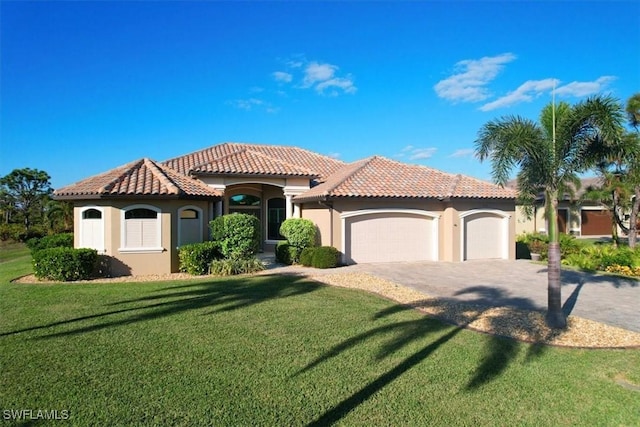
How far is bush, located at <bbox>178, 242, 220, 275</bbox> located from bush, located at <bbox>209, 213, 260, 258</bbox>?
1.66 feet

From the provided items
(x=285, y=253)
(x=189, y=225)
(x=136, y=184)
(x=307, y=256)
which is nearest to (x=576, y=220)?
(x=307, y=256)

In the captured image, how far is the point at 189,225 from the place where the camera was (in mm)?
16891

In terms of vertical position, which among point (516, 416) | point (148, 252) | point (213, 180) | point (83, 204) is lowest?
point (516, 416)

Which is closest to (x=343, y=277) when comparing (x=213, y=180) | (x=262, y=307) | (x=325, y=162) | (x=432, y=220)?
(x=262, y=307)

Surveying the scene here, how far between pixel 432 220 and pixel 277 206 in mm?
8876

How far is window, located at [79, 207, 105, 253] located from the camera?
15.5m

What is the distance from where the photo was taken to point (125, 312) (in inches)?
371

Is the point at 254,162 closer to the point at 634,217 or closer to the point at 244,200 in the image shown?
the point at 244,200

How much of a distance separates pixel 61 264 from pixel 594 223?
131 feet

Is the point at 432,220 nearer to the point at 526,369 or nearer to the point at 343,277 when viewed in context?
the point at 343,277

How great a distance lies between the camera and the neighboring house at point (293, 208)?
1550 cm

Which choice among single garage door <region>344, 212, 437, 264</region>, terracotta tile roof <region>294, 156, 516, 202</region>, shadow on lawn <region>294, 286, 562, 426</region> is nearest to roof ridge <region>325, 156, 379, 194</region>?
terracotta tile roof <region>294, 156, 516, 202</region>

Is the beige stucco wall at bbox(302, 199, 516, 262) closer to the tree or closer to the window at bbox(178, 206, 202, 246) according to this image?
the window at bbox(178, 206, 202, 246)

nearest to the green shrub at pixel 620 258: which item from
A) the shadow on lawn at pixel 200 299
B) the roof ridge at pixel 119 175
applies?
the shadow on lawn at pixel 200 299
